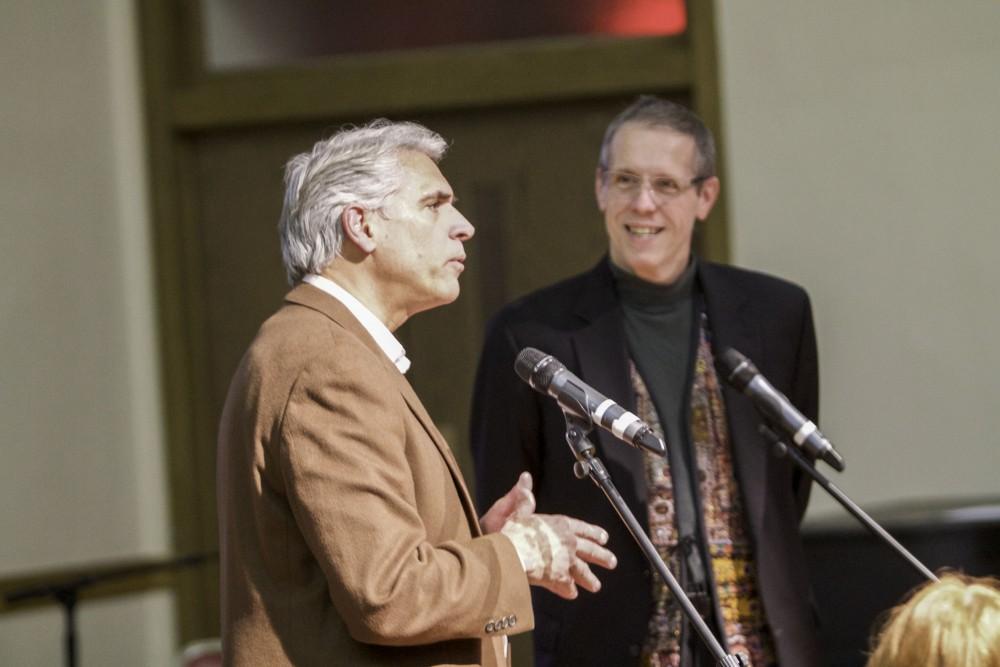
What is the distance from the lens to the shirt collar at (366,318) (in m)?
2.23

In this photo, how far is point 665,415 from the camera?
294cm

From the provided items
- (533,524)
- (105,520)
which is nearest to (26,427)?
(105,520)

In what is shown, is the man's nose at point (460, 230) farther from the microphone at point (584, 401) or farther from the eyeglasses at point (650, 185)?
the eyeglasses at point (650, 185)

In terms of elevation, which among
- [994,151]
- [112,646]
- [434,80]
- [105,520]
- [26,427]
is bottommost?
[112,646]

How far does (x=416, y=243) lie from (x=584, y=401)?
0.38m

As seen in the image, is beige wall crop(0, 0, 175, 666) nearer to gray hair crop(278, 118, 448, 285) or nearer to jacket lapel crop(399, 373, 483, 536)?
gray hair crop(278, 118, 448, 285)

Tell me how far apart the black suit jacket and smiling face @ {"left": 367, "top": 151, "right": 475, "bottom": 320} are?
28.1 inches

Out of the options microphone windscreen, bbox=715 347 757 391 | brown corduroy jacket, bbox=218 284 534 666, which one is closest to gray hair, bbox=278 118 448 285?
brown corduroy jacket, bbox=218 284 534 666

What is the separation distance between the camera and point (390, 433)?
81.3 inches

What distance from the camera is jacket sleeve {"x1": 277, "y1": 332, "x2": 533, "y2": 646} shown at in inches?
78.2

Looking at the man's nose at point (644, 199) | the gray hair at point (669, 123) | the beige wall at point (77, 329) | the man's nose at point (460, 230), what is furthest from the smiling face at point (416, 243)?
the beige wall at point (77, 329)

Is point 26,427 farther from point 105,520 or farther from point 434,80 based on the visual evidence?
point 434,80

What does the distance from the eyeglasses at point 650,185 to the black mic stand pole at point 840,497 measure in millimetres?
522

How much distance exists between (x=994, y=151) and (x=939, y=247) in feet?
1.10
